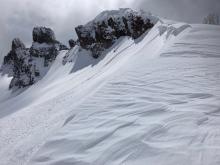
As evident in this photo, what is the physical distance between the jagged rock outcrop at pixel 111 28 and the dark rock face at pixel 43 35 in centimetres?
3854

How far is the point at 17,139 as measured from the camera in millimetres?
17219

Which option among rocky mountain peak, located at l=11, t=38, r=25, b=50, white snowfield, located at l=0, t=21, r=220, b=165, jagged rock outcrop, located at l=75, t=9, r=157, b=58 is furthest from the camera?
rocky mountain peak, located at l=11, t=38, r=25, b=50

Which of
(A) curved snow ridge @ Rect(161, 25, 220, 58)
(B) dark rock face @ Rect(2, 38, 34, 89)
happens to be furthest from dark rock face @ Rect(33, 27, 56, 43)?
(A) curved snow ridge @ Rect(161, 25, 220, 58)

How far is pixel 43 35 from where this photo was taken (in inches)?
4259

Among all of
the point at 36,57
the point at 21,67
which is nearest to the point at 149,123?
the point at 36,57

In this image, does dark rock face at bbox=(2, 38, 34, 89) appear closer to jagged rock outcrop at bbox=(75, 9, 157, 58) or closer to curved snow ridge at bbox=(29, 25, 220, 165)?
jagged rock outcrop at bbox=(75, 9, 157, 58)

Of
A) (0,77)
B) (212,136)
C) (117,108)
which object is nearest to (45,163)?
(117,108)

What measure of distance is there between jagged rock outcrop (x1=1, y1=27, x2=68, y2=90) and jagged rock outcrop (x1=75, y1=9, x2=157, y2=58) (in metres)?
30.3

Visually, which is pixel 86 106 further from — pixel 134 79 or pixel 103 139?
pixel 103 139

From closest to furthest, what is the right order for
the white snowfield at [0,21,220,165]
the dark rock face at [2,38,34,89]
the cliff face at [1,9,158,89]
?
the white snowfield at [0,21,220,165]
the cliff face at [1,9,158,89]
the dark rock face at [2,38,34,89]

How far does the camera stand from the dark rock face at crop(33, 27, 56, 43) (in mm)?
106787

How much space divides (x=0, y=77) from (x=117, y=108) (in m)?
148

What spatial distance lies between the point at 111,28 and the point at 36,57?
56394 millimetres

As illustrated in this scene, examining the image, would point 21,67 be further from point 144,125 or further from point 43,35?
point 144,125
